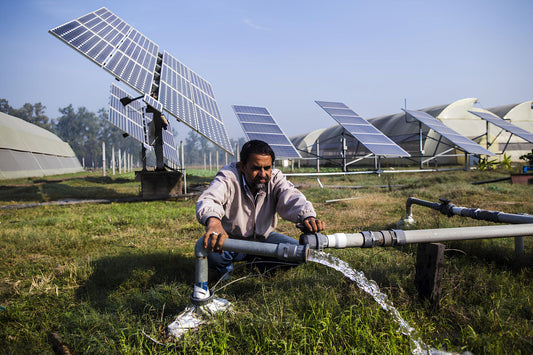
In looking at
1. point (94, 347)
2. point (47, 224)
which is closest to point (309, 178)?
point (47, 224)

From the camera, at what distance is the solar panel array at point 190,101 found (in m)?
9.62

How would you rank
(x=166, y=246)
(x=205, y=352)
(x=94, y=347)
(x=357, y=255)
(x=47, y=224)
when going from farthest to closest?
1. (x=47, y=224)
2. (x=166, y=246)
3. (x=357, y=255)
4. (x=94, y=347)
5. (x=205, y=352)

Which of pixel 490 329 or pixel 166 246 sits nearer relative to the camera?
pixel 490 329

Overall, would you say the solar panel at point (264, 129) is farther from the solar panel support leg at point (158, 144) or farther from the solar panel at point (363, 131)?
the solar panel support leg at point (158, 144)

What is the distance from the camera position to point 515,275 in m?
3.16

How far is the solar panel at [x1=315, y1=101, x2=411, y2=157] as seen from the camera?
12255 millimetres

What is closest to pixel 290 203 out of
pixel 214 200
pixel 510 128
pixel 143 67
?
pixel 214 200

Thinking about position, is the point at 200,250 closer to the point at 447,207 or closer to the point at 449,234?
the point at 449,234

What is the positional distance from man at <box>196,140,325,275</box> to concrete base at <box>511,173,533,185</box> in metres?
11.5

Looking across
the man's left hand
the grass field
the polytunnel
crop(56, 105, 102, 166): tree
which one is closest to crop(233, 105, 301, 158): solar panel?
the grass field

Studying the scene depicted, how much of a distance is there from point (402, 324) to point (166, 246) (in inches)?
148

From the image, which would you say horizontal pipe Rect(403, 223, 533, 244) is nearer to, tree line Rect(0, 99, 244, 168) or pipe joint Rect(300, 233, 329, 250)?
pipe joint Rect(300, 233, 329, 250)

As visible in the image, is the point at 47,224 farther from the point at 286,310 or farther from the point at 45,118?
the point at 45,118

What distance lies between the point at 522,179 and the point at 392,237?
11837mm
